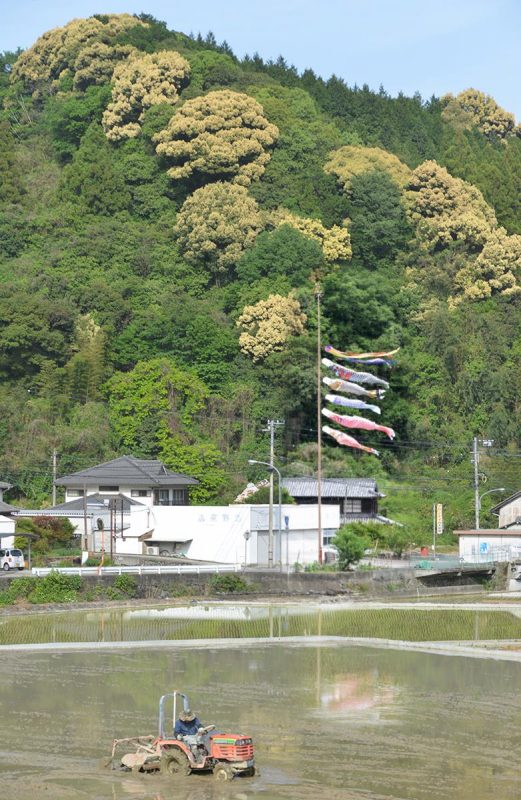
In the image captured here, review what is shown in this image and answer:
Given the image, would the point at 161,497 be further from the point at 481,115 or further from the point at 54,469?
the point at 481,115

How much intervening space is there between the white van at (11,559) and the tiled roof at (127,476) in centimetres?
963

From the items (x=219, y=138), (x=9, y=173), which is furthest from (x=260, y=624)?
(x=9, y=173)

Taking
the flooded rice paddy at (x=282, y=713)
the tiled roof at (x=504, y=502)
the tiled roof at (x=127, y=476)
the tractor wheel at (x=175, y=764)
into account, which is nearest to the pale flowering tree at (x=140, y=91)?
the tiled roof at (x=127, y=476)

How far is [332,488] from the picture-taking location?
64.1 m

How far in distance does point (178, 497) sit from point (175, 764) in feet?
144

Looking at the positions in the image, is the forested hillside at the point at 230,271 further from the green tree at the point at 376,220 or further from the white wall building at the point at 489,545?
the white wall building at the point at 489,545

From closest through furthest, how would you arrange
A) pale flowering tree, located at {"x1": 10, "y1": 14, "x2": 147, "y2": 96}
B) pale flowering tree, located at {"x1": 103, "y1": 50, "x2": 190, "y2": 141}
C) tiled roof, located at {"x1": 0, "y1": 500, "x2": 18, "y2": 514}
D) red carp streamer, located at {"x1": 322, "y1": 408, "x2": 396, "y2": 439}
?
tiled roof, located at {"x1": 0, "y1": 500, "x2": 18, "y2": 514} → red carp streamer, located at {"x1": 322, "y1": 408, "x2": 396, "y2": 439} → pale flowering tree, located at {"x1": 103, "y1": 50, "x2": 190, "y2": 141} → pale flowering tree, located at {"x1": 10, "y1": 14, "x2": 147, "y2": 96}

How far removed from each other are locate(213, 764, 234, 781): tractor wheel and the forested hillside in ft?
150

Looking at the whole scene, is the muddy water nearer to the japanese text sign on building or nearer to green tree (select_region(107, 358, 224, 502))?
the japanese text sign on building

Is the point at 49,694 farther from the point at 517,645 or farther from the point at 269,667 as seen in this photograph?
the point at 517,645

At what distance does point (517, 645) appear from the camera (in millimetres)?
36656

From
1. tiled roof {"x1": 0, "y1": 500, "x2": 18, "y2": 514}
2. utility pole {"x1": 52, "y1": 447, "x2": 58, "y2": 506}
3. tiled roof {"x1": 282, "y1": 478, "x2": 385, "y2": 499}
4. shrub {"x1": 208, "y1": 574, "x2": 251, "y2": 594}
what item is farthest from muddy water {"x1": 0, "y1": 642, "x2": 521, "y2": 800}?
utility pole {"x1": 52, "y1": 447, "x2": 58, "y2": 506}

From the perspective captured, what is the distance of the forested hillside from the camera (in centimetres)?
7188

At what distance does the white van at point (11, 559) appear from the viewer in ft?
174
